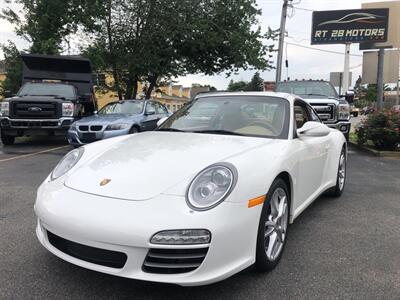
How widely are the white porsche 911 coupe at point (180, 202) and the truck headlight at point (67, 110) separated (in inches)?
→ 303

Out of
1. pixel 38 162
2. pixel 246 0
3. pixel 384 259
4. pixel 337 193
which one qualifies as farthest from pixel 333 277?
pixel 246 0

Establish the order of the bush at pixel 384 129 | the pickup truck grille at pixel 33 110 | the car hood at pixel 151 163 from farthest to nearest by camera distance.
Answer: the pickup truck grille at pixel 33 110 < the bush at pixel 384 129 < the car hood at pixel 151 163

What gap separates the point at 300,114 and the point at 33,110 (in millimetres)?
8491

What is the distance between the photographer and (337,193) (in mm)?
5457

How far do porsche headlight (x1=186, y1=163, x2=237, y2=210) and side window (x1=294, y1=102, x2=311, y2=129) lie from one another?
66.3 inches

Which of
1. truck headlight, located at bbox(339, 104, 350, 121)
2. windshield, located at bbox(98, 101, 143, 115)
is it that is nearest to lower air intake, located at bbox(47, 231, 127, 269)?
windshield, located at bbox(98, 101, 143, 115)

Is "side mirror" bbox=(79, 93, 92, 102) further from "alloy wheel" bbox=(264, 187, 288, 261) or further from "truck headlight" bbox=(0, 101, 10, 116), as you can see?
"alloy wheel" bbox=(264, 187, 288, 261)

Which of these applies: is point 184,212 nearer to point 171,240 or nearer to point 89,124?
point 171,240

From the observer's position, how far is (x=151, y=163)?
303 cm

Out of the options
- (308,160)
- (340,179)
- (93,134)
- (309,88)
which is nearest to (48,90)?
(93,134)

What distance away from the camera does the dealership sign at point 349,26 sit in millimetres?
19516

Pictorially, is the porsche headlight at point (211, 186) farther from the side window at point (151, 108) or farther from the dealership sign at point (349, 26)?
the dealership sign at point (349, 26)

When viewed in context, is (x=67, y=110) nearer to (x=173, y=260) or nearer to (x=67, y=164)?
(x=67, y=164)

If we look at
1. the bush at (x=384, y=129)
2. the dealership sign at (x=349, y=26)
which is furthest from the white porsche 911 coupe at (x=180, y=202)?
the dealership sign at (x=349, y=26)
